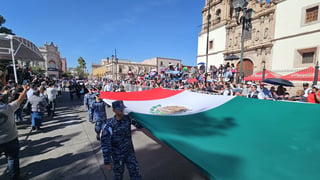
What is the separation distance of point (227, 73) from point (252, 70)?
767 centimetres

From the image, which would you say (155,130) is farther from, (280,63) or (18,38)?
(280,63)

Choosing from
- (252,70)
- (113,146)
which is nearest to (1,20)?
(113,146)

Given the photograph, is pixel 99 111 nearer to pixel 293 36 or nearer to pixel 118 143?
pixel 118 143

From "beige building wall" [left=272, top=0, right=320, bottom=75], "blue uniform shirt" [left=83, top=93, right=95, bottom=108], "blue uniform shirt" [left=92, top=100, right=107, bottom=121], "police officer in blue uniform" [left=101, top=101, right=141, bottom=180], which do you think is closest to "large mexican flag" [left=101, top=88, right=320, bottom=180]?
"police officer in blue uniform" [left=101, top=101, right=141, bottom=180]

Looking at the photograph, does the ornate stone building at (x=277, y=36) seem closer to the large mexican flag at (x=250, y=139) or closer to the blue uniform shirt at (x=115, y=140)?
the large mexican flag at (x=250, y=139)

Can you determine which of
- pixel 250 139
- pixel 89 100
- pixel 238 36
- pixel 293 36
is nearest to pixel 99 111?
pixel 89 100

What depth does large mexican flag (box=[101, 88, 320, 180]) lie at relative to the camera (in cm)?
171

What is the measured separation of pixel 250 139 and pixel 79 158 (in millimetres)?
3796

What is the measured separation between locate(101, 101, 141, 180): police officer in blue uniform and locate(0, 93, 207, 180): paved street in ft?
2.77

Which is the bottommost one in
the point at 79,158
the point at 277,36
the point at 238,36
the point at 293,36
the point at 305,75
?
the point at 79,158

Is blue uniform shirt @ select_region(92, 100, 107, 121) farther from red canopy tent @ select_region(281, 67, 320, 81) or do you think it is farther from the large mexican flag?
red canopy tent @ select_region(281, 67, 320, 81)

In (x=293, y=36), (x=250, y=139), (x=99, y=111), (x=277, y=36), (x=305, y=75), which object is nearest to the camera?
(x=250, y=139)

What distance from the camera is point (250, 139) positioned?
2355 millimetres

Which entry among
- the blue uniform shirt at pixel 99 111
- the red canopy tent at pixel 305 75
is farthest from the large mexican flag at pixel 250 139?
the red canopy tent at pixel 305 75
